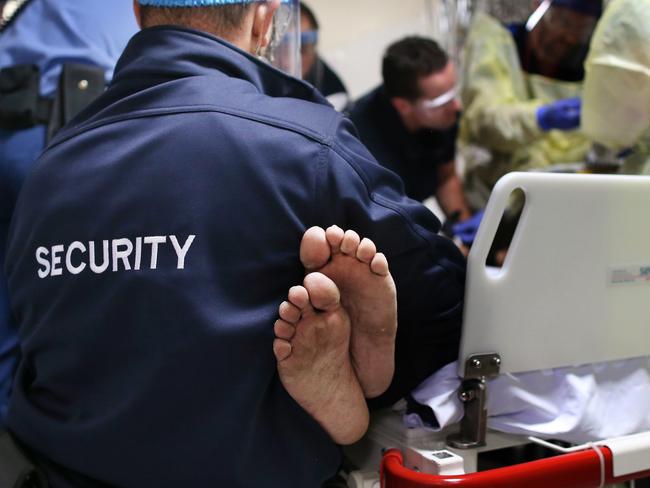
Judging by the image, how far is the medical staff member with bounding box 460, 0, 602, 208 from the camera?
7.45 feet

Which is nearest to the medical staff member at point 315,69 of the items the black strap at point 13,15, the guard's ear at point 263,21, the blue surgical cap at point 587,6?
the blue surgical cap at point 587,6

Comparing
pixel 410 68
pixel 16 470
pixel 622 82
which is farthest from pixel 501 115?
pixel 16 470

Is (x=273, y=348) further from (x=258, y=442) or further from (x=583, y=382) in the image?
(x=583, y=382)

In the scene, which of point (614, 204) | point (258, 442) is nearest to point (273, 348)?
point (258, 442)

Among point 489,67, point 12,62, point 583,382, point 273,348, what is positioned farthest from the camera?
point 489,67

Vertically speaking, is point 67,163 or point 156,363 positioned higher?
point 67,163

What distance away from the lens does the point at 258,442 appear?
90 centimetres

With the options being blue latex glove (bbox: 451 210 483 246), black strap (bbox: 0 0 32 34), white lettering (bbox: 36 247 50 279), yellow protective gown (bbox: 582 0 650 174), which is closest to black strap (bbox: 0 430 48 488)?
white lettering (bbox: 36 247 50 279)

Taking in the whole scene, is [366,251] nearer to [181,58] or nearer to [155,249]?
[155,249]

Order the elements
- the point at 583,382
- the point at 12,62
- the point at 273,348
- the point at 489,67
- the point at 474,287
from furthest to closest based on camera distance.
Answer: the point at 489,67 → the point at 12,62 → the point at 583,382 → the point at 474,287 → the point at 273,348

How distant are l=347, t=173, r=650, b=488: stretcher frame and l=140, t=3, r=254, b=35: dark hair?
428mm

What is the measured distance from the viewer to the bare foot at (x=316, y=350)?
0.82 metres

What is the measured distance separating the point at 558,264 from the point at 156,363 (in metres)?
0.57

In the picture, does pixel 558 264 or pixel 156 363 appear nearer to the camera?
pixel 156 363
